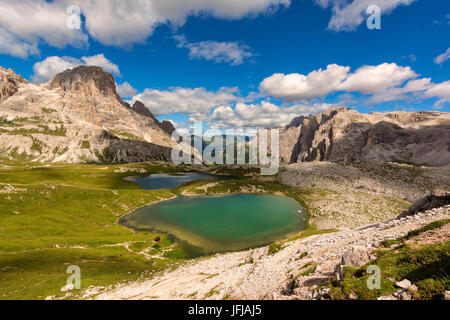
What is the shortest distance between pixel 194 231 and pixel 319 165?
405 feet

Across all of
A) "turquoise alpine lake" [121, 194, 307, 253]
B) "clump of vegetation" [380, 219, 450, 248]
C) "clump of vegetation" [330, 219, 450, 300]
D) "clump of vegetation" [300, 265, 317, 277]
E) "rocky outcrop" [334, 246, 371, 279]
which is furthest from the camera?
"turquoise alpine lake" [121, 194, 307, 253]

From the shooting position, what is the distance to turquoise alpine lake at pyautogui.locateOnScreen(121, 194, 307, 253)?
57.8 m

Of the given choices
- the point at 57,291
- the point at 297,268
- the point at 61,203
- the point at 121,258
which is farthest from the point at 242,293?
the point at 61,203

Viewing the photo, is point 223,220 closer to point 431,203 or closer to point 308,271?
point 308,271

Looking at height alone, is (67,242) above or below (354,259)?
below

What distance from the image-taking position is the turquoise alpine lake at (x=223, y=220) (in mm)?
57844

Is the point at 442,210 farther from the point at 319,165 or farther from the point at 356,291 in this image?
the point at 319,165

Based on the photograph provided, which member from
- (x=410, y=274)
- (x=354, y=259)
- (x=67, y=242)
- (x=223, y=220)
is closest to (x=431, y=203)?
(x=354, y=259)

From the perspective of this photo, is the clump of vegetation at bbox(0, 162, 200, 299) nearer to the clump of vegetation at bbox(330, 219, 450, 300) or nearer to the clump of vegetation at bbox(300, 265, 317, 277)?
the clump of vegetation at bbox(300, 265, 317, 277)

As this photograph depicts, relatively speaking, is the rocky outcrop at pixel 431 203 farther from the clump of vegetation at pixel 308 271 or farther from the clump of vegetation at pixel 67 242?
the clump of vegetation at pixel 67 242

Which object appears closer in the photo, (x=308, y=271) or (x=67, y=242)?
(x=308, y=271)

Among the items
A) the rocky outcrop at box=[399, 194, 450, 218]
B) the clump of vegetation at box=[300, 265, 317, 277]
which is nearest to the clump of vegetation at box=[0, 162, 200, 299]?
the clump of vegetation at box=[300, 265, 317, 277]

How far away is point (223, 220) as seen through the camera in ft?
240

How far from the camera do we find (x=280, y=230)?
6481 centimetres
